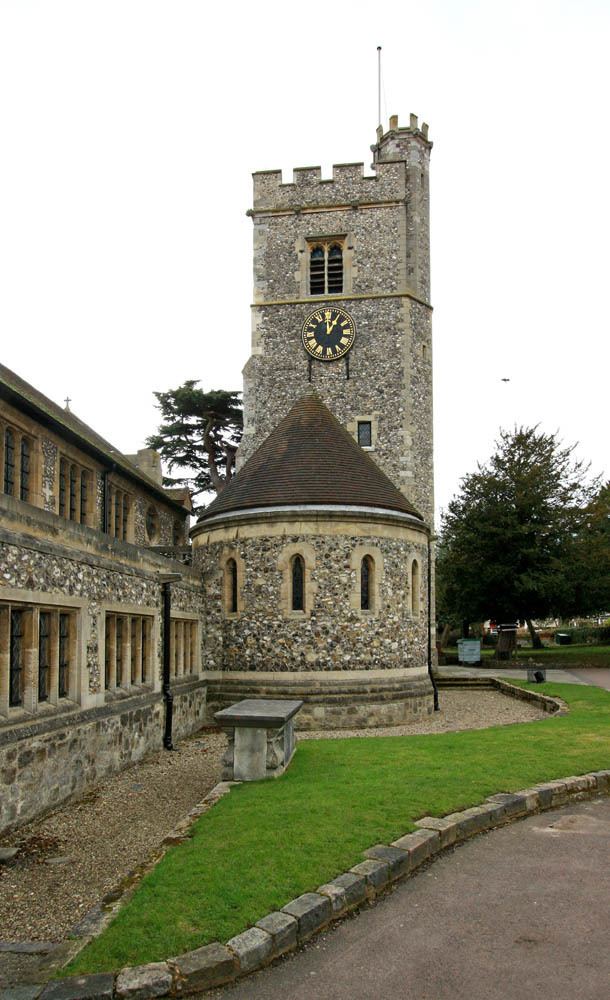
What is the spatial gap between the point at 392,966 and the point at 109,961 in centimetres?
191

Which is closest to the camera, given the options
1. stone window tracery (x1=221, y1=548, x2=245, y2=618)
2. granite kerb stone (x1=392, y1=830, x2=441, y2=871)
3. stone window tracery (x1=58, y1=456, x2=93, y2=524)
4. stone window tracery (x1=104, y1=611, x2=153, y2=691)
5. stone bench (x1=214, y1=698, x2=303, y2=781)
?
granite kerb stone (x1=392, y1=830, x2=441, y2=871)

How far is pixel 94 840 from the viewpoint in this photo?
9117mm

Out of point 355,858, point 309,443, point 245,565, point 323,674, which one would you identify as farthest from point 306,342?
point 355,858

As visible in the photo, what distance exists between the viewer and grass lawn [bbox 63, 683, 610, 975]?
576 cm

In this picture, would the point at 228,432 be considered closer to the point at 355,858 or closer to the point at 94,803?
the point at 94,803

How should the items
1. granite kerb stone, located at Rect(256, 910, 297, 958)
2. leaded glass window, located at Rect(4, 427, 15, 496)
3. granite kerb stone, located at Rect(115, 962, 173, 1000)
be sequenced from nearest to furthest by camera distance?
A: granite kerb stone, located at Rect(115, 962, 173, 1000)
granite kerb stone, located at Rect(256, 910, 297, 958)
leaded glass window, located at Rect(4, 427, 15, 496)

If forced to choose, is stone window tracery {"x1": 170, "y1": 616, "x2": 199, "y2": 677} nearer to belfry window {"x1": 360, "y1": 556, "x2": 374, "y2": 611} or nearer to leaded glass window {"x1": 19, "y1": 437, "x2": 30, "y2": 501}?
belfry window {"x1": 360, "y1": 556, "x2": 374, "y2": 611}

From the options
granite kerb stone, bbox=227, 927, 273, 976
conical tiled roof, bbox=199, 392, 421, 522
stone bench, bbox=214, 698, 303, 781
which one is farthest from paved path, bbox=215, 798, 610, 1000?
conical tiled roof, bbox=199, 392, 421, 522

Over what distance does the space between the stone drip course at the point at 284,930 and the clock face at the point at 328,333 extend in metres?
23.4

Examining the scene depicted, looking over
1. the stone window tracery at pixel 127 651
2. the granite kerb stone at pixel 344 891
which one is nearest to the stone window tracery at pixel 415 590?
the stone window tracery at pixel 127 651

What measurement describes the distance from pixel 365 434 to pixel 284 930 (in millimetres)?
24948

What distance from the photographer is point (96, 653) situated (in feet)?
40.5

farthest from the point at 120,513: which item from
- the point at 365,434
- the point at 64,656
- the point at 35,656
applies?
the point at 35,656

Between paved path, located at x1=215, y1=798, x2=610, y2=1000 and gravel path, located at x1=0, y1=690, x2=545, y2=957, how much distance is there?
229 cm
